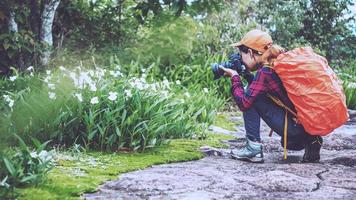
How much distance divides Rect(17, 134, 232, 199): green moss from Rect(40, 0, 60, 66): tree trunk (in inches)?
95.9

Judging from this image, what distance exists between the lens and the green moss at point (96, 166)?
2762mm

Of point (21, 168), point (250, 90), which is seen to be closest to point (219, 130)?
point (250, 90)

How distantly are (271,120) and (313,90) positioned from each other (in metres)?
0.41

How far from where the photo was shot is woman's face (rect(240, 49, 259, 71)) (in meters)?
3.95

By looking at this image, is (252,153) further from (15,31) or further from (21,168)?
(15,31)

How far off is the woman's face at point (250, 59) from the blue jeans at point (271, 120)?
0.23 meters

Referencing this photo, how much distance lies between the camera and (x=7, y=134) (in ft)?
12.2

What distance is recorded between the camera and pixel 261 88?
383 cm

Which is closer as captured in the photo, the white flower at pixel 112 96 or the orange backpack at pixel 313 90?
the orange backpack at pixel 313 90

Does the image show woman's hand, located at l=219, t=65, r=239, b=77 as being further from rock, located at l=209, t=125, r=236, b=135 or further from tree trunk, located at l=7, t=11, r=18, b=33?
tree trunk, located at l=7, t=11, r=18, b=33

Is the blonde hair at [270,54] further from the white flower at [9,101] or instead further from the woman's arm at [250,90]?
the white flower at [9,101]

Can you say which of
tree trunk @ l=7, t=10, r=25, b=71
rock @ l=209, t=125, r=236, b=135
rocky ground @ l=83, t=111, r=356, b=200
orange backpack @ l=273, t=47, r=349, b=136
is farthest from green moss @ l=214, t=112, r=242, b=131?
tree trunk @ l=7, t=10, r=25, b=71

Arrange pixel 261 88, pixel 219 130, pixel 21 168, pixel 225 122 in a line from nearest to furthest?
pixel 21 168 → pixel 261 88 → pixel 219 130 → pixel 225 122

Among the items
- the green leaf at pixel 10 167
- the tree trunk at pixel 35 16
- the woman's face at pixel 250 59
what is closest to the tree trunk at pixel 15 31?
the tree trunk at pixel 35 16
